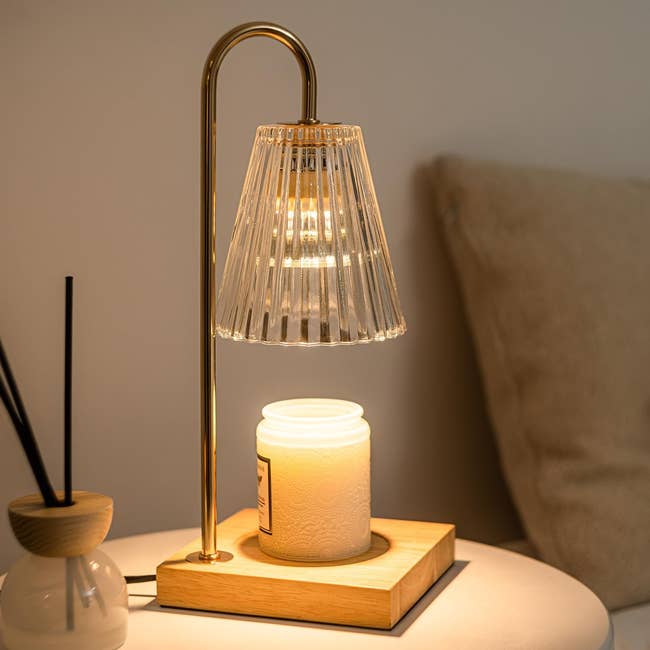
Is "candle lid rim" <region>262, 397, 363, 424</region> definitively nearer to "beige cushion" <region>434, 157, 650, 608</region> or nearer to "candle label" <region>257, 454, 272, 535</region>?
"candle label" <region>257, 454, 272, 535</region>

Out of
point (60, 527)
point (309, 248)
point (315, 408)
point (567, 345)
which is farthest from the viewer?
point (567, 345)

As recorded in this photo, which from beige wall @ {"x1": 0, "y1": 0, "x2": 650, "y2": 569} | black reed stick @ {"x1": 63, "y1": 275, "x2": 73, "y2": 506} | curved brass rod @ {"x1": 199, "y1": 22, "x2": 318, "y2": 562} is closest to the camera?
black reed stick @ {"x1": 63, "y1": 275, "x2": 73, "y2": 506}

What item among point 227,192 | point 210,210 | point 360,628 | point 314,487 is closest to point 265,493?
point 314,487

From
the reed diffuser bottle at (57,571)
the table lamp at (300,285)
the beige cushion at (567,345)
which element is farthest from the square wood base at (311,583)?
the beige cushion at (567,345)

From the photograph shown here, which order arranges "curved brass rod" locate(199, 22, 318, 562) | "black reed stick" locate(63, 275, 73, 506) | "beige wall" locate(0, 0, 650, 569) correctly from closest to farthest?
"black reed stick" locate(63, 275, 73, 506) → "curved brass rod" locate(199, 22, 318, 562) → "beige wall" locate(0, 0, 650, 569)

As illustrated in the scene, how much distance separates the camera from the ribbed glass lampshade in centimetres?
91

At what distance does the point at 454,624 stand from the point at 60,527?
1.10 ft

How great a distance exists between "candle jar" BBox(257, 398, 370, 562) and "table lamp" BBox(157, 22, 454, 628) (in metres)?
0.02

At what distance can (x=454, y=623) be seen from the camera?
916mm

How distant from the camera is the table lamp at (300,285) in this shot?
35.6 inches

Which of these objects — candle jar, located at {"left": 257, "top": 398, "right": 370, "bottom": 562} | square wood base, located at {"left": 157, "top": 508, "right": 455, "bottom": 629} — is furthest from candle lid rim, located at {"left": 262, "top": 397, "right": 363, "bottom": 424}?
square wood base, located at {"left": 157, "top": 508, "right": 455, "bottom": 629}

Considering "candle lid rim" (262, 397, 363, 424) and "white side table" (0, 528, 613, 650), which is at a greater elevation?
"candle lid rim" (262, 397, 363, 424)

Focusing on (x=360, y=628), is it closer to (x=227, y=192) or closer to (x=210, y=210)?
(x=210, y=210)

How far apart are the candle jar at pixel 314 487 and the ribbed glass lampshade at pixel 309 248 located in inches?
4.1
